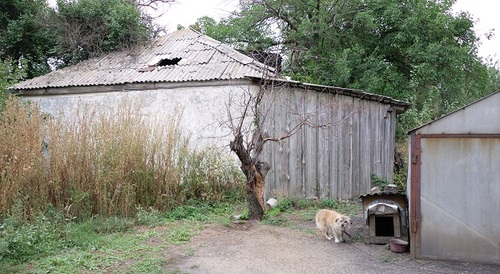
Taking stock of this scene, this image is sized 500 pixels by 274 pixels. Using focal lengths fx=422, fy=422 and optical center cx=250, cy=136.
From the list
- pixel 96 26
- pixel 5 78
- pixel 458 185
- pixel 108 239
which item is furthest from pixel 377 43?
pixel 108 239

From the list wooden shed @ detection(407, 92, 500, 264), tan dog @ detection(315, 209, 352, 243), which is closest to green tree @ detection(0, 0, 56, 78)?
tan dog @ detection(315, 209, 352, 243)

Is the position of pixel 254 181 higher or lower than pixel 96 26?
lower

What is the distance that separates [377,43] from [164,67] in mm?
7363

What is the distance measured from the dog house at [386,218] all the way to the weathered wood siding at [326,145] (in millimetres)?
2690

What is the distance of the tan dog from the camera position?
19.0 feet

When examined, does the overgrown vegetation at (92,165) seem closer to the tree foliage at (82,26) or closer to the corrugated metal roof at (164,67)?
the corrugated metal roof at (164,67)

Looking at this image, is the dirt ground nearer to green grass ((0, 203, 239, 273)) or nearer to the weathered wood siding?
green grass ((0, 203, 239, 273))

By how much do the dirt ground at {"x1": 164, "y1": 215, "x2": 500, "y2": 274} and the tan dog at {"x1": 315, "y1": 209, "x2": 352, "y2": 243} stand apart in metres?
0.12

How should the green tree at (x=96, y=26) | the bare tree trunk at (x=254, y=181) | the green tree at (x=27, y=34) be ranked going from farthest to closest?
the green tree at (x=27, y=34), the green tree at (x=96, y=26), the bare tree trunk at (x=254, y=181)

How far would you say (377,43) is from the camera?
13.9m

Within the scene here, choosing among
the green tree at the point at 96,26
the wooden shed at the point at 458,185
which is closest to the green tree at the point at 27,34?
the green tree at the point at 96,26

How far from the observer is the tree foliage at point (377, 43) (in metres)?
12.3

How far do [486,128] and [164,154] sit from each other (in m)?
4.87

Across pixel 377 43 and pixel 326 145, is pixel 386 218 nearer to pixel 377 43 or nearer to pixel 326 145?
pixel 326 145
